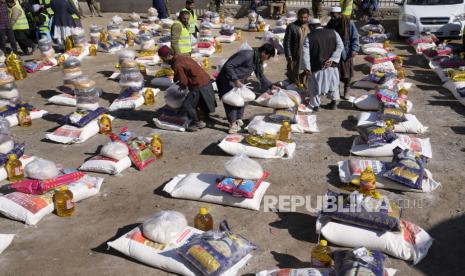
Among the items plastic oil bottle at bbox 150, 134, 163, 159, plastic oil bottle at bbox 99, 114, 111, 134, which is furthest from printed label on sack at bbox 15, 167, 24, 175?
plastic oil bottle at bbox 150, 134, 163, 159

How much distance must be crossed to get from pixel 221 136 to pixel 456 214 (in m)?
3.49

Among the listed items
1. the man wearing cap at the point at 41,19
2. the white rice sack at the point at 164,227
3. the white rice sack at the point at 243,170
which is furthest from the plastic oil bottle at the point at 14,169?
the man wearing cap at the point at 41,19

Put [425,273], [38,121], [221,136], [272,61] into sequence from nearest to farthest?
[425,273] < [221,136] < [38,121] < [272,61]

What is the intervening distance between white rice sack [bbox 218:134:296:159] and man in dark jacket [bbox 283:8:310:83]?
2.31 meters

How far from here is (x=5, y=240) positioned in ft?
14.7

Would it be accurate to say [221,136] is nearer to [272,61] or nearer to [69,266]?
[69,266]

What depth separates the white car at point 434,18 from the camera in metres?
11.5

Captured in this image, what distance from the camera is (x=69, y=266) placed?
4.25 metres

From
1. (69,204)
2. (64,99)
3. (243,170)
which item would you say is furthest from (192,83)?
(64,99)

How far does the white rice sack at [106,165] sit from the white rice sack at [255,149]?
1324mm

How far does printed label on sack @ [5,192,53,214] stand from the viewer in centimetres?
491

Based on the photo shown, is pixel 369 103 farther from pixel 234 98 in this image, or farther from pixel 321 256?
pixel 321 256

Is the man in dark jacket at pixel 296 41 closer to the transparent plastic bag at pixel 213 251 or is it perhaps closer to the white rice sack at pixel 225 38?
the transparent plastic bag at pixel 213 251

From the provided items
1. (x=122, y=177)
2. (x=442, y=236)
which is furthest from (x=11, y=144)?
(x=442, y=236)
